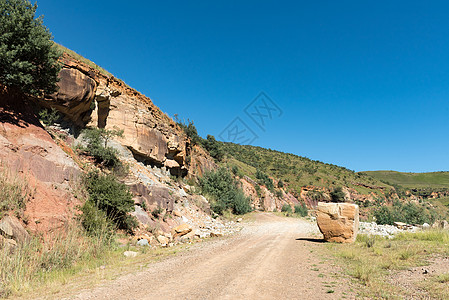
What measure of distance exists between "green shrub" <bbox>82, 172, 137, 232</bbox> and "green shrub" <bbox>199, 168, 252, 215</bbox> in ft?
53.6

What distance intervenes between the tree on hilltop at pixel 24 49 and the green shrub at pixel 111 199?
5533 millimetres

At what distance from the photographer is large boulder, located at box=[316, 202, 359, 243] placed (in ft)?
41.3

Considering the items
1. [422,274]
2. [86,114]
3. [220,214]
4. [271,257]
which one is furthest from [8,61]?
[220,214]

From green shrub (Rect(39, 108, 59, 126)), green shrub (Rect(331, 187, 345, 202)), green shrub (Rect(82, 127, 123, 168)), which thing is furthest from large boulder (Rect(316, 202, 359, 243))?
green shrub (Rect(331, 187, 345, 202))

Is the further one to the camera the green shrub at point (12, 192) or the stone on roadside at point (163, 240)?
the stone on roadside at point (163, 240)

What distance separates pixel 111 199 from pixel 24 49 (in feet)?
27.0

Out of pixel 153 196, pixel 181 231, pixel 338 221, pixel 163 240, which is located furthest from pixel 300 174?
pixel 163 240

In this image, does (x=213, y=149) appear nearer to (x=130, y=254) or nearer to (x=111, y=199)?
(x=111, y=199)

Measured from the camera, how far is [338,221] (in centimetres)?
Result: 1278

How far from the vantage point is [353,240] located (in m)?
12.6

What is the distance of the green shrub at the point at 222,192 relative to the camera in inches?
1173

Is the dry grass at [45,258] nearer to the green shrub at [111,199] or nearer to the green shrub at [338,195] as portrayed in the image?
the green shrub at [111,199]

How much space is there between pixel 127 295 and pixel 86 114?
16.3m

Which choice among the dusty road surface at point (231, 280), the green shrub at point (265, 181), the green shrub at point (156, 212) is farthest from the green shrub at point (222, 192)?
the dusty road surface at point (231, 280)
